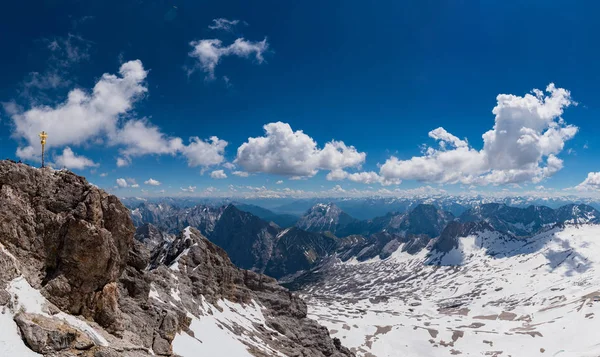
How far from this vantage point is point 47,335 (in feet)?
82.4

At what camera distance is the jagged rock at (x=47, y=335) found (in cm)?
2438

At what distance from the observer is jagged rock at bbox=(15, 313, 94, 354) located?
24375mm

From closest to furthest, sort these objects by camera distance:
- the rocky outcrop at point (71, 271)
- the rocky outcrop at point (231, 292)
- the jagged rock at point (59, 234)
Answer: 1. the rocky outcrop at point (71, 271)
2. the jagged rock at point (59, 234)
3. the rocky outcrop at point (231, 292)

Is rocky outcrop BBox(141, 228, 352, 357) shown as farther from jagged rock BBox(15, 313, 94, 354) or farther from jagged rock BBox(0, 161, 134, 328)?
jagged rock BBox(15, 313, 94, 354)

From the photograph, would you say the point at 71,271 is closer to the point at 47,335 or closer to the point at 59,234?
the point at 59,234

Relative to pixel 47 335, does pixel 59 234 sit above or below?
above

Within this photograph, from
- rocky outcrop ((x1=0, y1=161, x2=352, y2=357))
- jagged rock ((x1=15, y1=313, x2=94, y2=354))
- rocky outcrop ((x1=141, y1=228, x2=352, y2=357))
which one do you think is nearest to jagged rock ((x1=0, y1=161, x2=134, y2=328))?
rocky outcrop ((x1=0, y1=161, x2=352, y2=357))

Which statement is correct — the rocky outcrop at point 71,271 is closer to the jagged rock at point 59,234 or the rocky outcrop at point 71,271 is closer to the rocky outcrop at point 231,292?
the jagged rock at point 59,234

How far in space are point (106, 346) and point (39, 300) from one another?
7.27 metres

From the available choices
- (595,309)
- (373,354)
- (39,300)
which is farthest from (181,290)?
(595,309)

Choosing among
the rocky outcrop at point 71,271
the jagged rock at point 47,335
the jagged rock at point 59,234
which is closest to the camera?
the jagged rock at point 47,335

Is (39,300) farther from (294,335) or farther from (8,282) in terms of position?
(294,335)

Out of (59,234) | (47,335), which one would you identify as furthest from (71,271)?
(47,335)

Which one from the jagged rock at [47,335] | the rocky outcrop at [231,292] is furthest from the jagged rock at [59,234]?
the rocky outcrop at [231,292]
